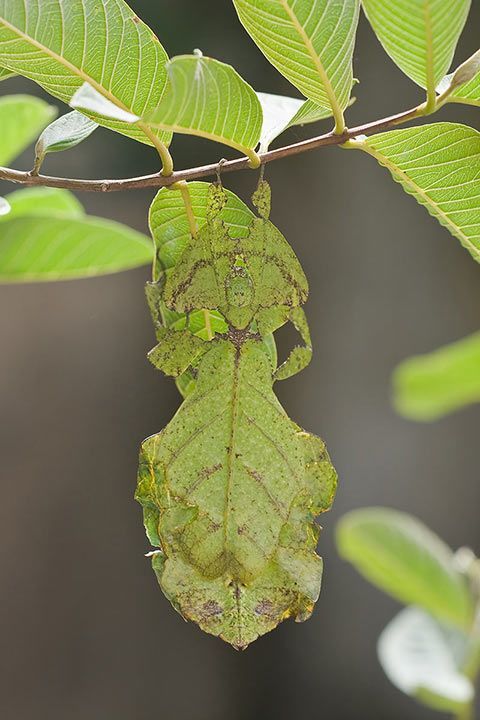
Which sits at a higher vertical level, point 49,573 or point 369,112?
point 369,112

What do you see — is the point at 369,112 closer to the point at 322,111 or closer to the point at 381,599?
the point at 381,599

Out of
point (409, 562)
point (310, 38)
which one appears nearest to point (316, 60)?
point (310, 38)

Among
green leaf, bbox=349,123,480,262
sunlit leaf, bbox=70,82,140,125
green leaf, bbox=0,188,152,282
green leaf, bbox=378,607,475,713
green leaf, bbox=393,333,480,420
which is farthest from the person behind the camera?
green leaf, bbox=349,123,480,262

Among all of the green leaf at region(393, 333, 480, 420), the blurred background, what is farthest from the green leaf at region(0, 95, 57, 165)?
the blurred background

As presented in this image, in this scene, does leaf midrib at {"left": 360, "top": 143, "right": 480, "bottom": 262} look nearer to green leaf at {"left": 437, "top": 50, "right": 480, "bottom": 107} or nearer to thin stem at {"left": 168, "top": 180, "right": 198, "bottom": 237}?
green leaf at {"left": 437, "top": 50, "right": 480, "bottom": 107}

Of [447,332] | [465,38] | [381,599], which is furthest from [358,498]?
[465,38]
